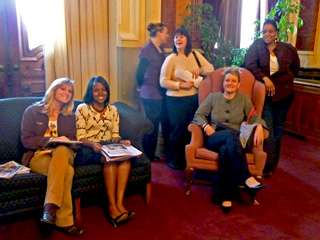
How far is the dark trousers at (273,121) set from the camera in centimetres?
323

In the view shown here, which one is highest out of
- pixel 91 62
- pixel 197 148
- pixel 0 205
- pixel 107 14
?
pixel 107 14

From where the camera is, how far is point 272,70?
319 cm

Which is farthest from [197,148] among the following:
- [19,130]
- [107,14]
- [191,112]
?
[107,14]

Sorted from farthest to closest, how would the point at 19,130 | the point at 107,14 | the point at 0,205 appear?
the point at 107,14, the point at 19,130, the point at 0,205

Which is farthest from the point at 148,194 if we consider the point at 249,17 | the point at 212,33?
the point at 249,17

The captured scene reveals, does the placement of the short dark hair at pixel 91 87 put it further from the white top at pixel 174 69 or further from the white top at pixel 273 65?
the white top at pixel 273 65

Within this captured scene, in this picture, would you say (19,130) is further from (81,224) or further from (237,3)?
(237,3)

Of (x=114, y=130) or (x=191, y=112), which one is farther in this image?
(x=191, y=112)

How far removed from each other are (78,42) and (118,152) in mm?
1604

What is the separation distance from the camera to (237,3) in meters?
4.66

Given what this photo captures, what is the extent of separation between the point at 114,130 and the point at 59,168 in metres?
0.59

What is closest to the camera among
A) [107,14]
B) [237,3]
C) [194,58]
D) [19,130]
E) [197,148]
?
[19,130]

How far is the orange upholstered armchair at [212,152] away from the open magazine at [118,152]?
1.74ft

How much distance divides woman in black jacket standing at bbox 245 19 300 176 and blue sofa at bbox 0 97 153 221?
1.21 metres
